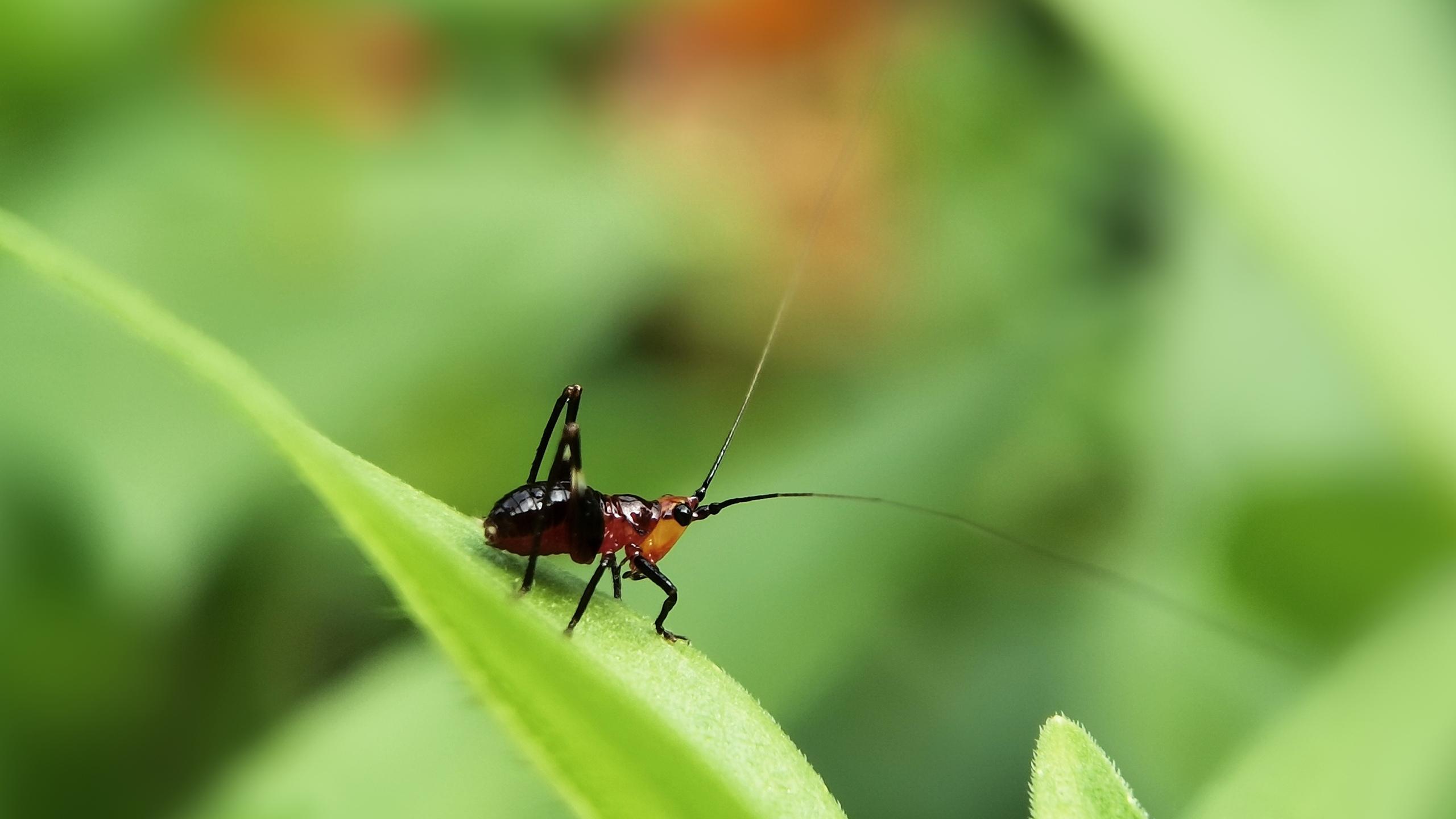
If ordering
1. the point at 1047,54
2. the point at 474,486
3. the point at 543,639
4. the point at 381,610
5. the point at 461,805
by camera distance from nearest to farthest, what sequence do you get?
the point at 543,639 < the point at 381,610 < the point at 461,805 < the point at 474,486 < the point at 1047,54

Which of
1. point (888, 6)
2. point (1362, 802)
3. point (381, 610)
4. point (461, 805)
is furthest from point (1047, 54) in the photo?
point (381, 610)

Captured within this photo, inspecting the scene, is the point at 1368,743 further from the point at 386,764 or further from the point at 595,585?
the point at 386,764

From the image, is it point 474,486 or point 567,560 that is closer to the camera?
point 567,560

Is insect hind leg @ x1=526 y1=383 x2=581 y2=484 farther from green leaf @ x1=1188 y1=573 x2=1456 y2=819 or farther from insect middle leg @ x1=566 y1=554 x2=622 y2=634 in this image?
green leaf @ x1=1188 y1=573 x2=1456 y2=819

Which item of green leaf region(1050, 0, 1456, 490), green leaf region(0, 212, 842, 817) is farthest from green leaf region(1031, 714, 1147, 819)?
green leaf region(1050, 0, 1456, 490)

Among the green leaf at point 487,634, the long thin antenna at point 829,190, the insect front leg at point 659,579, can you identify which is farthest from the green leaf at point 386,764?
the long thin antenna at point 829,190

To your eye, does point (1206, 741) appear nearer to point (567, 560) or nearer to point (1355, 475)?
point (1355, 475)
